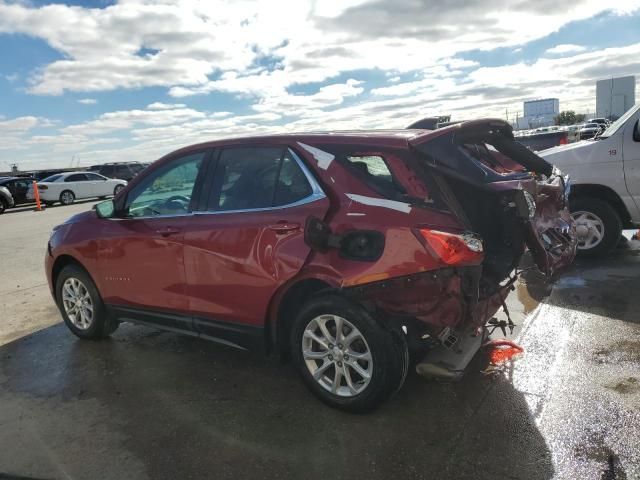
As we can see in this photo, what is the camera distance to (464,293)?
2994mm

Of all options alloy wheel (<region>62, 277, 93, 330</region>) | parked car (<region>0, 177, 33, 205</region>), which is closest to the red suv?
alloy wheel (<region>62, 277, 93, 330</region>)

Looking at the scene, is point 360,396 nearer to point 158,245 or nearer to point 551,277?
point 551,277

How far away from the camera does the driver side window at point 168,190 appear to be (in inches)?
155

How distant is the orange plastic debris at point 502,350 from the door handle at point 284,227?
187 centimetres

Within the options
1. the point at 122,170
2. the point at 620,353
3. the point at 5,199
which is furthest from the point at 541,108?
the point at 620,353

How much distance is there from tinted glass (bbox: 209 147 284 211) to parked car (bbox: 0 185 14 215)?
2116cm

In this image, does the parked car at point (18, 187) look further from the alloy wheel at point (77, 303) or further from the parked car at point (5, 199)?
the alloy wheel at point (77, 303)

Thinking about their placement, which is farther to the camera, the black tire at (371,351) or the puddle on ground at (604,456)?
the black tire at (371,351)

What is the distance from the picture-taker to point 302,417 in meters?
3.24

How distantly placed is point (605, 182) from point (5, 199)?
22186 mm

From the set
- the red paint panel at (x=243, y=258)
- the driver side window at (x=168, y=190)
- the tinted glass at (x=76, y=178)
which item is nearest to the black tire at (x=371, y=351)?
the red paint panel at (x=243, y=258)

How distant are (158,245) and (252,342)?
1108 mm

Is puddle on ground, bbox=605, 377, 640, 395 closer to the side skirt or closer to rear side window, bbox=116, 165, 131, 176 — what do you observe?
the side skirt

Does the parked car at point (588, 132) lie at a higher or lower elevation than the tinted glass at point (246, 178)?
lower
